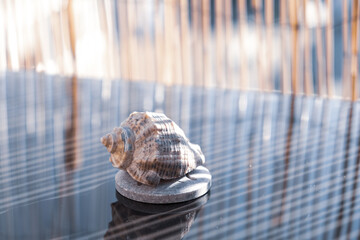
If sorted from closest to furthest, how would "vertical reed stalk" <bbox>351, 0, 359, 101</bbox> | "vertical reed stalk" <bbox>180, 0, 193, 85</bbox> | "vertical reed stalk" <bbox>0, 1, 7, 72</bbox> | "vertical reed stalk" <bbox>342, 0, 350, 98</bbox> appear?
1. "vertical reed stalk" <bbox>351, 0, 359, 101</bbox>
2. "vertical reed stalk" <bbox>342, 0, 350, 98</bbox>
3. "vertical reed stalk" <bbox>180, 0, 193, 85</bbox>
4. "vertical reed stalk" <bbox>0, 1, 7, 72</bbox>

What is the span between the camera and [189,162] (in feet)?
2.46

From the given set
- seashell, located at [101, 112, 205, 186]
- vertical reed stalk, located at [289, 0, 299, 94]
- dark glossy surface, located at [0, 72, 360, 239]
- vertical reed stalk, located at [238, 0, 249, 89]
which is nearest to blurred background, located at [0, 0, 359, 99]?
vertical reed stalk, located at [238, 0, 249, 89]

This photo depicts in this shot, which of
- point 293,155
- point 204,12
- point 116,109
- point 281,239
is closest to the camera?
point 281,239

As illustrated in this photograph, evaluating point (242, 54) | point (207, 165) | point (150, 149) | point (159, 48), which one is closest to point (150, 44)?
point (159, 48)

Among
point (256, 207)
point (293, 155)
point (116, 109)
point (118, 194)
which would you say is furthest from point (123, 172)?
point (116, 109)

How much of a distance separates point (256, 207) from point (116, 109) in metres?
0.65

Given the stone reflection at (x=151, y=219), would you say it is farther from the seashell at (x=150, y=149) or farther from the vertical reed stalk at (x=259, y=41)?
the vertical reed stalk at (x=259, y=41)

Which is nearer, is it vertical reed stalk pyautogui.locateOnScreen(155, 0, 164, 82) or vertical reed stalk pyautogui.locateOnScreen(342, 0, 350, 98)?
vertical reed stalk pyautogui.locateOnScreen(342, 0, 350, 98)

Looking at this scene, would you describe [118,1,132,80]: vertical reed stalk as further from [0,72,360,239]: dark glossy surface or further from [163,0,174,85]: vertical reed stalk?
[0,72,360,239]: dark glossy surface

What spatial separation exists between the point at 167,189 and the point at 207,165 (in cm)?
17

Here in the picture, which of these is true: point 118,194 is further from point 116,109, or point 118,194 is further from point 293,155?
point 116,109

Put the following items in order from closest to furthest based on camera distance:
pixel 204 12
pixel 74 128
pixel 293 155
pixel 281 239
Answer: pixel 281 239, pixel 293 155, pixel 74 128, pixel 204 12

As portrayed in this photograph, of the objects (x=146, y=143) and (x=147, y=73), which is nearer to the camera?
(x=146, y=143)

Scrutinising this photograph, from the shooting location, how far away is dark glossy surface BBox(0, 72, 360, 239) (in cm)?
64
